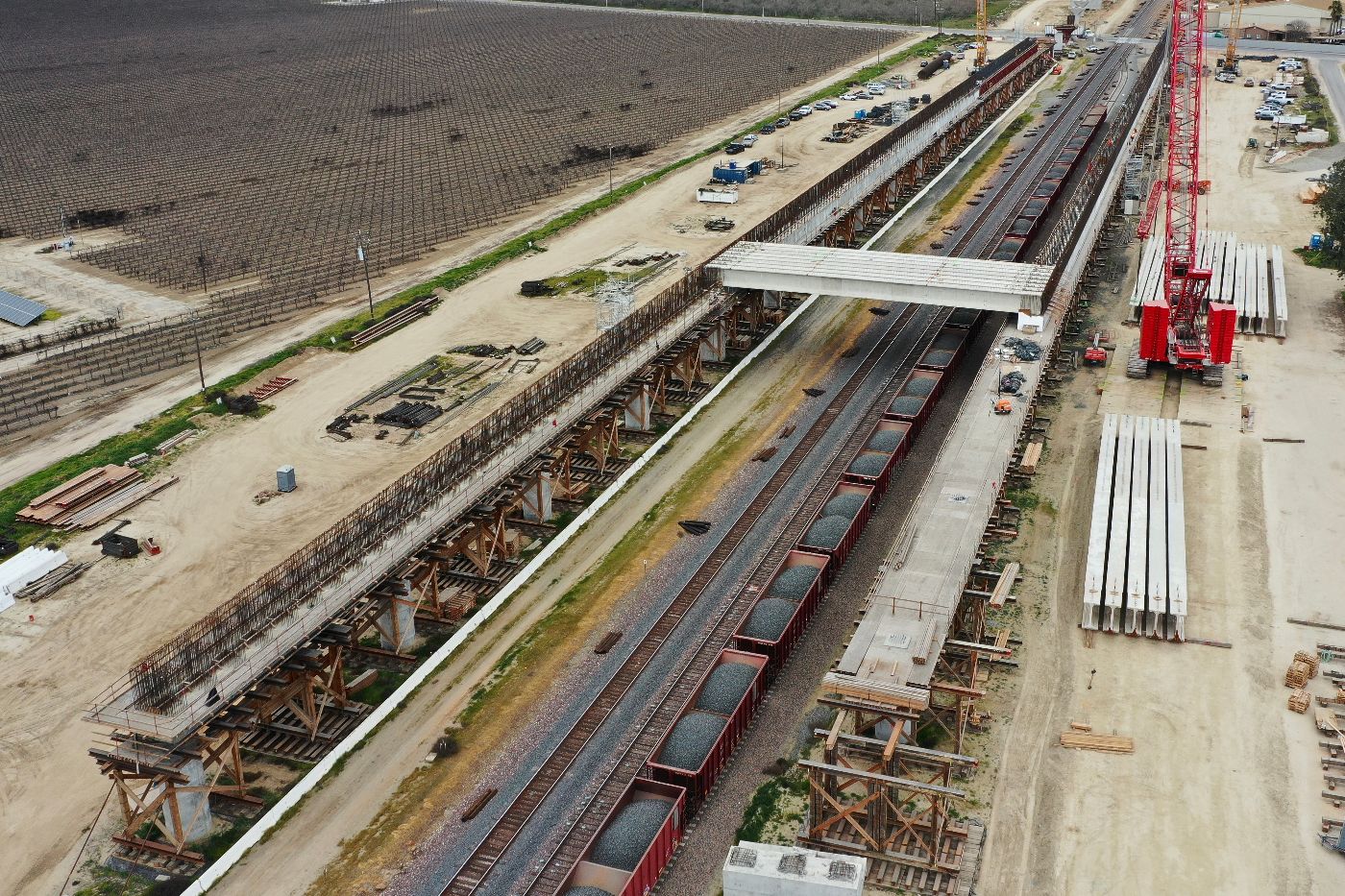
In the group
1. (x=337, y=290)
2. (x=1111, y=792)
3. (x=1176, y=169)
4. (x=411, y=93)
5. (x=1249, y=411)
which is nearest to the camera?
(x=1111, y=792)

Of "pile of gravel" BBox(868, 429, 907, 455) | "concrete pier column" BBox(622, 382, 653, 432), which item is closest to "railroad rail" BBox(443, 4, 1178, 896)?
"pile of gravel" BBox(868, 429, 907, 455)

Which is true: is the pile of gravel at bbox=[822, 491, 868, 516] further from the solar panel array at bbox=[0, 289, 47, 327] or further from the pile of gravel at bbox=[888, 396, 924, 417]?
the solar panel array at bbox=[0, 289, 47, 327]

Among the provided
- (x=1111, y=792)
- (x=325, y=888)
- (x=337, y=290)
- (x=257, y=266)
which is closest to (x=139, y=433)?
(x=337, y=290)

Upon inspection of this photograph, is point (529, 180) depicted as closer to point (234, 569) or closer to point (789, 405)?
point (789, 405)

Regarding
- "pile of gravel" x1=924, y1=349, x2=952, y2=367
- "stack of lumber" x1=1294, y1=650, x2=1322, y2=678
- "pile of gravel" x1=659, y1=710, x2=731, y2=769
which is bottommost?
"stack of lumber" x1=1294, y1=650, x2=1322, y2=678

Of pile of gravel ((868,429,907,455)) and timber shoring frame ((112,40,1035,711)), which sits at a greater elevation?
timber shoring frame ((112,40,1035,711))

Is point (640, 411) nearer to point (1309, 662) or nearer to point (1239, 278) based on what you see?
point (1309, 662)
